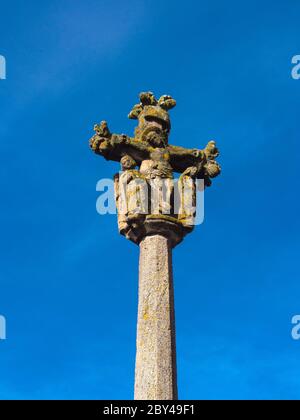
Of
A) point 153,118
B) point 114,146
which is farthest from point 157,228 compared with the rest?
point 153,118

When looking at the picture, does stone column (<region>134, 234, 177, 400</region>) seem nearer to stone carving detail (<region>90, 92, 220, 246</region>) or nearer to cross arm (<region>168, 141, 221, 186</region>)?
stone carving detail (<region>90, 92, 220, 246</region>)

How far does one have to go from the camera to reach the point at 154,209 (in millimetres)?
11656

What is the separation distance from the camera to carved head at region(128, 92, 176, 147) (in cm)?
1251

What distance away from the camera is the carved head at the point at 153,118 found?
493 inches

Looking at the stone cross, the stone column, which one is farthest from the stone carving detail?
the stone column

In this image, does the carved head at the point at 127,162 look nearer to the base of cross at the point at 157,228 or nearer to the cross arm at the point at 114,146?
the cross arm at the point at 114,146

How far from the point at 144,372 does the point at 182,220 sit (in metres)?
2.57

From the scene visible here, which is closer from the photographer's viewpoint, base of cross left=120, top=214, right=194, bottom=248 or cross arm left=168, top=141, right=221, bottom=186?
base of cross left=120, top=214, right=194, bottom=248

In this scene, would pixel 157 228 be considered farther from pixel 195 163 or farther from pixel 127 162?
pixel 195 163

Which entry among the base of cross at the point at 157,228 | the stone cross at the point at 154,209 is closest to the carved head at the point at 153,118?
the stone cross at the point at 154,209

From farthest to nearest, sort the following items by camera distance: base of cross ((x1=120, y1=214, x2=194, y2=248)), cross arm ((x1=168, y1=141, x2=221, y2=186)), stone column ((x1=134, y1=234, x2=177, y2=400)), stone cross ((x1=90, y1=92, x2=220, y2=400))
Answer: cross arm ((x1=168, y1=141, x2=221, y2=186)) → base of cross ((x1=120, y1=214, x2=194, y2=248)) → stone cross ((x1=90, y1=92, x2=220, y2=400)) → stone column ((x1=134, y1=234, x2=177, y2=400))

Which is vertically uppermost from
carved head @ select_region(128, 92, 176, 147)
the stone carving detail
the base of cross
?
carved head @ select_region(128, 92, 176, 147)
